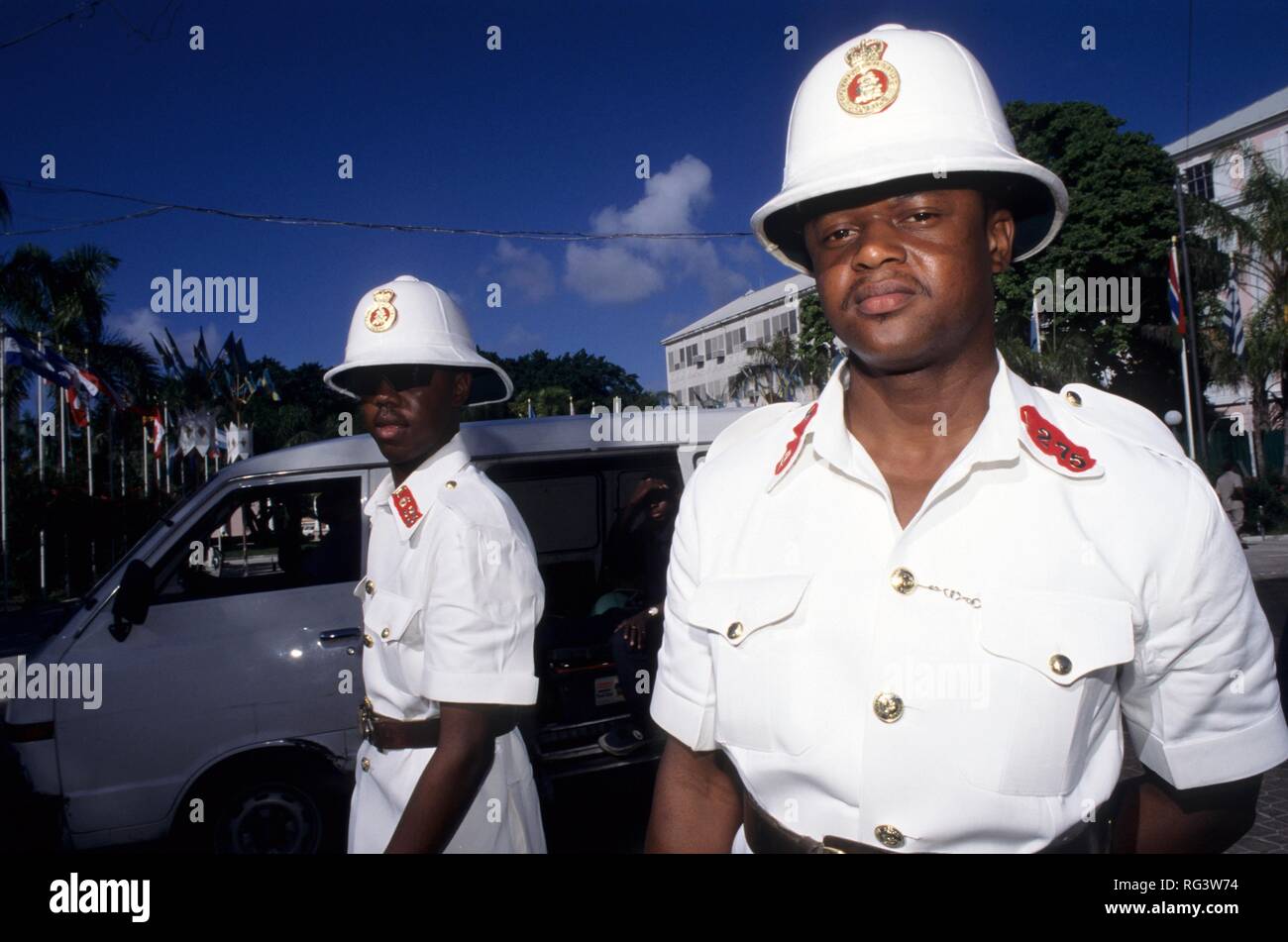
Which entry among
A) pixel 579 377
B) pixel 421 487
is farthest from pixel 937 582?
pixel 579 377

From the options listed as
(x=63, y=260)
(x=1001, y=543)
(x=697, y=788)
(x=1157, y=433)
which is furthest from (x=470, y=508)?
(x=63, y=260)

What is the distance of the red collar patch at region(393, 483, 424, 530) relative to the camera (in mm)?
2297

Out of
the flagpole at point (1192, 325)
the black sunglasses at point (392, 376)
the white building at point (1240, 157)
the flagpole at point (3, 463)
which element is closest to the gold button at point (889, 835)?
the black sunglasses at point (392, 376)

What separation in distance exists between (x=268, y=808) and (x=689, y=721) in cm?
326

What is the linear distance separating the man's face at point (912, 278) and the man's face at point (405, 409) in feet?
4.44

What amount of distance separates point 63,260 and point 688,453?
17.6 m

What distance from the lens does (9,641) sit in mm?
10906

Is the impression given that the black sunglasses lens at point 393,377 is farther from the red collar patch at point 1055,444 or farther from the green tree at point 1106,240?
the green tree at point 1106,240

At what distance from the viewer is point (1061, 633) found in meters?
1.26

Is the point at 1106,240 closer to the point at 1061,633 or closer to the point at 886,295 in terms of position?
the point at 886,295

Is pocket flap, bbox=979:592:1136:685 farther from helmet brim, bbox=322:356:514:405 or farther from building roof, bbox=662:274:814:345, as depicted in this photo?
building roof, bbox=662:274:814:345

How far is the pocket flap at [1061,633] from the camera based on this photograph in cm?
124

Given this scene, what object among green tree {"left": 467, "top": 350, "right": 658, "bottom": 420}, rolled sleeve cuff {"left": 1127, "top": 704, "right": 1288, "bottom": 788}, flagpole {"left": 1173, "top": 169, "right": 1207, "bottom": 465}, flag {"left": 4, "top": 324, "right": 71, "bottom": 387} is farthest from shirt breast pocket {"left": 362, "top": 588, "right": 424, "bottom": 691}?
green tree {"left": 467, "top": 350, "right": 658, "bottom": 420}

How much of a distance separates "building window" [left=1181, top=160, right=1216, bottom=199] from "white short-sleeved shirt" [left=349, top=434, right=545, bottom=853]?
27859 mm
